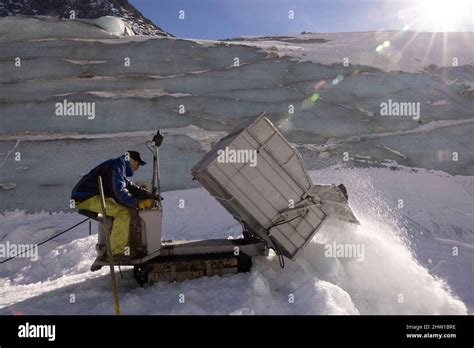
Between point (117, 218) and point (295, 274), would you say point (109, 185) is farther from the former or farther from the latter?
point (295, 274)

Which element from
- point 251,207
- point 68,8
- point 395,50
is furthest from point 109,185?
point 68,8

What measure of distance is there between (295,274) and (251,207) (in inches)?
57.0

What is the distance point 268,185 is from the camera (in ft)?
20.5

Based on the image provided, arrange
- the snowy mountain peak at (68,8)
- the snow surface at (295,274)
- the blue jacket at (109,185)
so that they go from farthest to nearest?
the snowy mountain peak at (68,8)
the blue jacket at (109,185)
the snow surface at (295,274)

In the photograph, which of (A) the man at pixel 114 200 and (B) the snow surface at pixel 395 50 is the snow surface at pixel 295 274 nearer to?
(A) the man at pixel 114 200

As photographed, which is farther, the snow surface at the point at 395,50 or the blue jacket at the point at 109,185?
the snow surface at the point at 395,50

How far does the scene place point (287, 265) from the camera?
689 centimetres

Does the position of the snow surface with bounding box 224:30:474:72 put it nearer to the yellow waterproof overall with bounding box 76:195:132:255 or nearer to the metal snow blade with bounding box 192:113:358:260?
the metal snow blade with bounding box 192:113:358:260

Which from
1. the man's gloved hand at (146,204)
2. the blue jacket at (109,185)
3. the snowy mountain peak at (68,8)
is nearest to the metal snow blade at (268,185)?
the man's gloved hand at (146,204)

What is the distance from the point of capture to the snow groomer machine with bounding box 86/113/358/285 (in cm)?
613

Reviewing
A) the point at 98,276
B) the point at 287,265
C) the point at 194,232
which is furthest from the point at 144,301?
the point at 194,232

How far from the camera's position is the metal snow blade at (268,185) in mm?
6098
